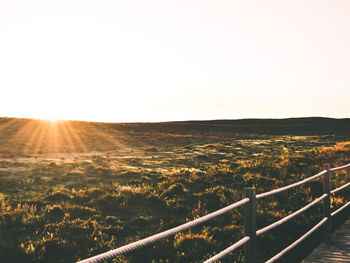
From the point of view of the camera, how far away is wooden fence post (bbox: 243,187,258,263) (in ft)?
13.4

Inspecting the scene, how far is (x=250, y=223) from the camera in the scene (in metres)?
4.14

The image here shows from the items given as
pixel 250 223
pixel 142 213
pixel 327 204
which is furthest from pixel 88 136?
pixel 250 223

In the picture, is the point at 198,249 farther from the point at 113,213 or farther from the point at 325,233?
the point at 113,213

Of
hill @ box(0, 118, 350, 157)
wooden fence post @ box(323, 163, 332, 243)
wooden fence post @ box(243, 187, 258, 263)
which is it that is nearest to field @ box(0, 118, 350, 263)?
wooden fence post @ box(323, 163, 332, 243)

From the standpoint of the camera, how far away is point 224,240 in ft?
24.5

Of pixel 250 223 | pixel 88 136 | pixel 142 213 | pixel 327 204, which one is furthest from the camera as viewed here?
pixel 88 136

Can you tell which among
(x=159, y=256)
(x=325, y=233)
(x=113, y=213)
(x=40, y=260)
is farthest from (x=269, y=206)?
(x=40, y=260)

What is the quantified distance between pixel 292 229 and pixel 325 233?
5.04 ft

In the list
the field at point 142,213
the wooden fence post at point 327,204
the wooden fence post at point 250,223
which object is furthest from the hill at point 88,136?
the wooden fence post at point 250,223

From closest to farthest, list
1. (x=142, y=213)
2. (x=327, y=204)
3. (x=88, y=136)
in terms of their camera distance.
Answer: (x=327, y=204), (x=142, y=213), (x=88, y=136)

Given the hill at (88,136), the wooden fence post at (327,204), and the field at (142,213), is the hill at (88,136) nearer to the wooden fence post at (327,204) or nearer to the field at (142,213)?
the field at (142,213)

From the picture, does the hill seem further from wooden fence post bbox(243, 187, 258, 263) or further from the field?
wooden fence post bbox(243, 187, 258, 263)

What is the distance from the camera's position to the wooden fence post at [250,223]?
161 inches

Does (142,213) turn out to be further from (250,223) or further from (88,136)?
(88,136)
